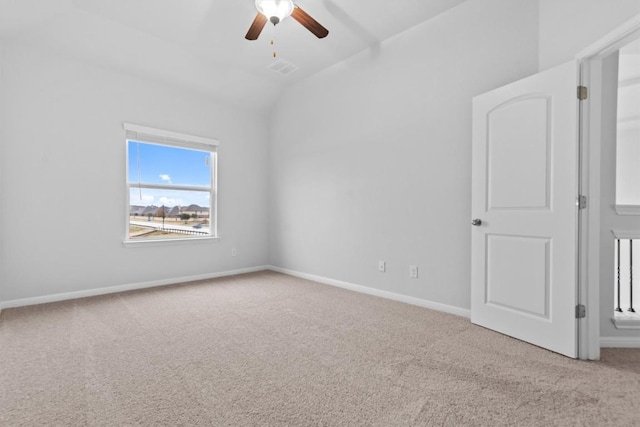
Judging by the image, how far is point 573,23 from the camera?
7.27ft

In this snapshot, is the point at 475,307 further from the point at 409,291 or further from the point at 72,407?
the point at 72,407

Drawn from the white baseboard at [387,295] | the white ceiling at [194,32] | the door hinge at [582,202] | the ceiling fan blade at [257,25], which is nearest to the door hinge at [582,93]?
the door hinge at [582,202]

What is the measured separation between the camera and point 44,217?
3.34m

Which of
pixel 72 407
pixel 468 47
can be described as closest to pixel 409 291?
pixel 468 47

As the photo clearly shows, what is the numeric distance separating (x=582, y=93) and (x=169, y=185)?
Result: 456 cm

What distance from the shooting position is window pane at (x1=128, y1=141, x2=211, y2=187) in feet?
13.3

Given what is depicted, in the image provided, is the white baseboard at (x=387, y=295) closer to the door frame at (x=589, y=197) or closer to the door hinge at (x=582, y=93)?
the door frame at (x=589, y=197)

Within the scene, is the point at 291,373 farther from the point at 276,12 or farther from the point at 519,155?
the point at 276,12

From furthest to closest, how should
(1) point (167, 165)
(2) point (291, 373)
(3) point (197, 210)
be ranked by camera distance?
(3) point (197, 210)
(1) point (167, 165)
(2) point (291, 373)

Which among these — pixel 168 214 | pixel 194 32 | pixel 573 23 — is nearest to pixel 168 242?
pixel 168 214

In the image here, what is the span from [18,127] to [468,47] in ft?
15.0

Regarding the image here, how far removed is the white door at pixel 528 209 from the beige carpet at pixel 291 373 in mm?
241

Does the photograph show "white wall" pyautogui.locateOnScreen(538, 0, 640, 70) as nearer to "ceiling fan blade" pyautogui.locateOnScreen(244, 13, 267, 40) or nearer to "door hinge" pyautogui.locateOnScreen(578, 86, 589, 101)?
"door hinge" pyautogui.locateOnScreen(578, 86, 589, 101)

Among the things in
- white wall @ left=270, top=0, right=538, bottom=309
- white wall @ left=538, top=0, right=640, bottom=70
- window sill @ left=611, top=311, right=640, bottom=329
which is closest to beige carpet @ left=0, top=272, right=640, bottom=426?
window sill @ left=611, top=311, right=640, bottom=329
